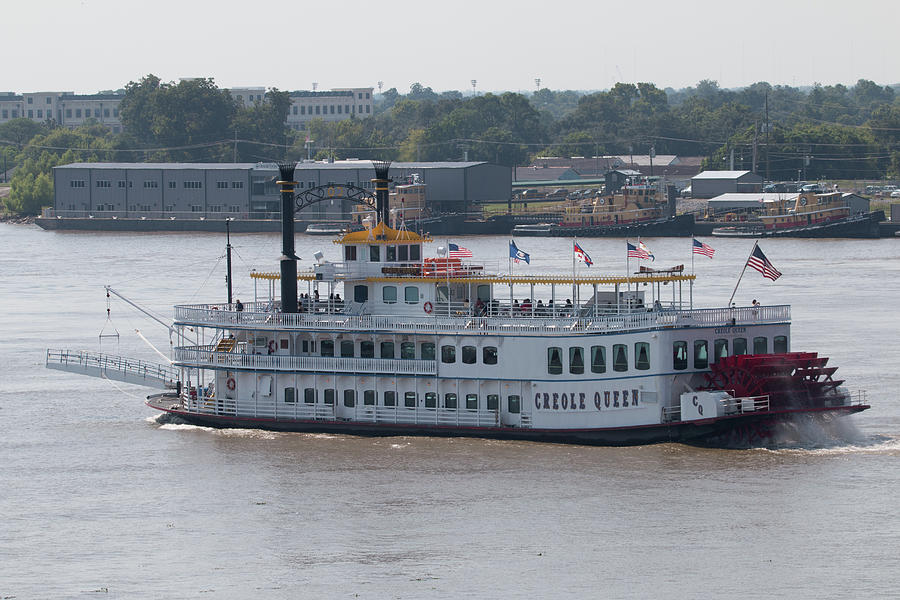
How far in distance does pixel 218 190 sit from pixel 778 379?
4579 inches

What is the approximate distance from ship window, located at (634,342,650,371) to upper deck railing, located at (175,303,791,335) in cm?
47

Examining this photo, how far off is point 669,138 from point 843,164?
34407 millimetres

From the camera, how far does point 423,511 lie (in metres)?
34.9

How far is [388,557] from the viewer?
31.5m

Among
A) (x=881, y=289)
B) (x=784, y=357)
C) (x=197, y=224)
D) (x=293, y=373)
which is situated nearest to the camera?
(x=784, y=357)

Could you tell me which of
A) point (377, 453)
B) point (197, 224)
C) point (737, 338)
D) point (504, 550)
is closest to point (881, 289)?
point (737, 338)

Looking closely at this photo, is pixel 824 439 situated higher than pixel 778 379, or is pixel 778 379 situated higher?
pixel 778 379

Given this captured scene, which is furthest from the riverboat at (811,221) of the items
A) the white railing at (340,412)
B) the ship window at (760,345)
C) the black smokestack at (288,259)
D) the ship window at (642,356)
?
the ship window at (642,356)

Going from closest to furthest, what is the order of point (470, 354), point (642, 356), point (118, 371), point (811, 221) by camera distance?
1. point (642, 356)
2. point (470, 354)
3. point (118, 371)
4. point (811, 221)

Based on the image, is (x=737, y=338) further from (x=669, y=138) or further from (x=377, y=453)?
(x=669, y=138)

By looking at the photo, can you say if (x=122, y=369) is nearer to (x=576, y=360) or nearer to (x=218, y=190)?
(x=576, y=360)

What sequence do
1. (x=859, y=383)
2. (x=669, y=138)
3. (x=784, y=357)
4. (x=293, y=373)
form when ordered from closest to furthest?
(x=784, y=357) → (x=293, y=373) → (x=859, y=383) → (x=669, y=138)

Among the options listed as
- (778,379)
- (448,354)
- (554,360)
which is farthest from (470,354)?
(778,379)

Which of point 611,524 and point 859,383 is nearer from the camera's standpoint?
point 611,524
